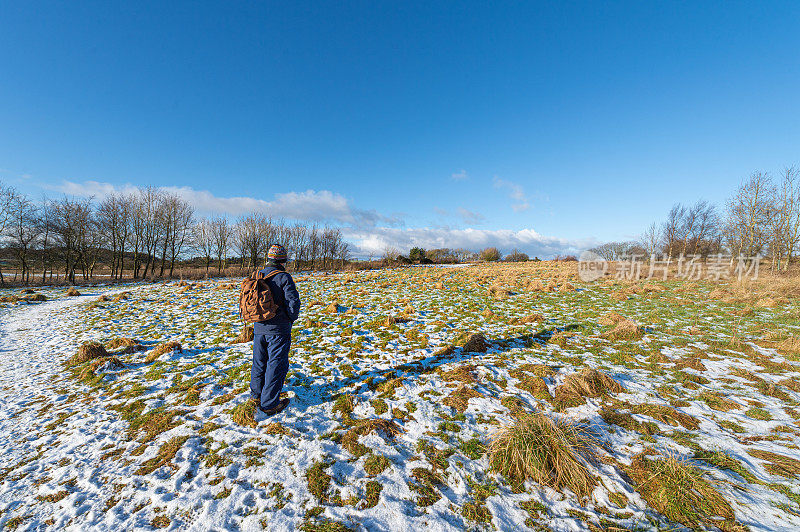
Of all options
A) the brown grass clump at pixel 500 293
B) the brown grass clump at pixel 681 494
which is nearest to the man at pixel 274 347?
the brown grass clump at pixel 681 494

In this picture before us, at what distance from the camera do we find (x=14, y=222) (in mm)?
25328

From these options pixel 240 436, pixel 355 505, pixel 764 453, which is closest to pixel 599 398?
pixel 764 453

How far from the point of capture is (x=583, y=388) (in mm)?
4797

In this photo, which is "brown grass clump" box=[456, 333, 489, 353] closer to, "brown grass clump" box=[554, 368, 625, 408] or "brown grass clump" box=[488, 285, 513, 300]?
"brown grass clump" box=[554, 368, 625, 408]

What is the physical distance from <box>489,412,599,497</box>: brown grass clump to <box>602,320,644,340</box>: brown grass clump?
5.37 m

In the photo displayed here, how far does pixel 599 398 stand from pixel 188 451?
687 cm

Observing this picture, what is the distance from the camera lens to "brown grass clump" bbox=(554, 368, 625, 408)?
457cm

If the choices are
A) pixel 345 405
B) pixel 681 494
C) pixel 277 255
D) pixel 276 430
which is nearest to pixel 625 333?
pixel 681 494

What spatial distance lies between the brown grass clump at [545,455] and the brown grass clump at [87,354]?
10.0m

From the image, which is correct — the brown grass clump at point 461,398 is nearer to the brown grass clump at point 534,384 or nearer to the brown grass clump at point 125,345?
the brown grass clump at point 534,384

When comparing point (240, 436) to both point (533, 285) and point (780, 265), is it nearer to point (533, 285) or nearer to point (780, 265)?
point (533, 285)

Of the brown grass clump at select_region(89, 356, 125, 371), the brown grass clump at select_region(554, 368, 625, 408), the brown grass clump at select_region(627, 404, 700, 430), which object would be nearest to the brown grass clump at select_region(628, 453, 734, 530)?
the brown grass clump at select_region(627, 404, 700, 430)

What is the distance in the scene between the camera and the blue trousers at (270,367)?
4.44 metres

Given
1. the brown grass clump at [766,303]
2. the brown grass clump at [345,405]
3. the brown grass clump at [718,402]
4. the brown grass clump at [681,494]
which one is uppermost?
the brown grass clump at [766,303]
